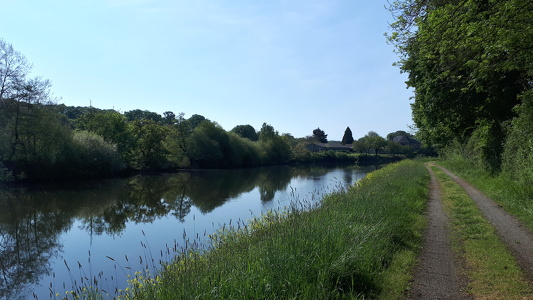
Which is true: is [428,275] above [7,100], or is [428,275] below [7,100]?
below

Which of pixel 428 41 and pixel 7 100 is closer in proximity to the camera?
pixel 428 41

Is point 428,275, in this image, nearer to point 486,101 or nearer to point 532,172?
point 532,172

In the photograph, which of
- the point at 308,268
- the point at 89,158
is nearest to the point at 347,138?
the point at 89,158

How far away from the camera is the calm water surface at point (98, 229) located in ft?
32.7

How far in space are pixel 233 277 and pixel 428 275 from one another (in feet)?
10.1

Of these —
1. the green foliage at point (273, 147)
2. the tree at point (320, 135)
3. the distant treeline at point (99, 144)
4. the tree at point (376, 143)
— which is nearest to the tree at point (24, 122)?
the distant treeline at point (99, 144)

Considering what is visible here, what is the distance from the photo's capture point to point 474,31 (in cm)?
679

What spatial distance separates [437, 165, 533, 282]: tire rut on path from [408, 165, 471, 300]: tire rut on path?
0.99 metres

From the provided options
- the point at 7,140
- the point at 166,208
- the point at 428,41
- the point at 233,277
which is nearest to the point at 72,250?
the point at 166,208

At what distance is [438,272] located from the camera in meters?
5.53

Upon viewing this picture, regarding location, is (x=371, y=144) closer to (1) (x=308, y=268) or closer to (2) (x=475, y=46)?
(2) (x=475, y=46)

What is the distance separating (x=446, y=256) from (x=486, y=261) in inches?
24.7

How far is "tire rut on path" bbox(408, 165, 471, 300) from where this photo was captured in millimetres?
4727

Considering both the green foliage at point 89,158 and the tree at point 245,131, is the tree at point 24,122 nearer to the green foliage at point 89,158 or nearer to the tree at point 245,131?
the green foliage at point 89,158
